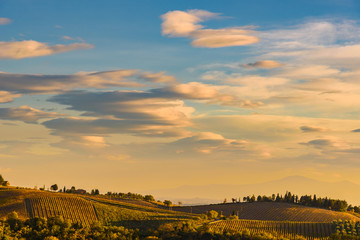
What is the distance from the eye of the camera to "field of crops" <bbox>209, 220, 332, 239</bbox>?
547 ft

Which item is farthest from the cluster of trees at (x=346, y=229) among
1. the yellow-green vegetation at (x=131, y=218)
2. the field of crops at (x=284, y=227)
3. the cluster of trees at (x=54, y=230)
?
the cluster of trees at (x=54, y=230)

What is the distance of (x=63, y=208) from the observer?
605 ft

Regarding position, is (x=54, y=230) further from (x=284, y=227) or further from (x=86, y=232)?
(x=284, y=227)

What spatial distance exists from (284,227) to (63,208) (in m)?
85.6

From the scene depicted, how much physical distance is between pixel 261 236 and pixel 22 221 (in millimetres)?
72013

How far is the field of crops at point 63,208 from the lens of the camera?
176 metres

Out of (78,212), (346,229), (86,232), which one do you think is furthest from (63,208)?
(346,229)

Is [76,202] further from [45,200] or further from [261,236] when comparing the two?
[261,236]

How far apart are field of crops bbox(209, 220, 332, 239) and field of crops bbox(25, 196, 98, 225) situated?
49130 mm

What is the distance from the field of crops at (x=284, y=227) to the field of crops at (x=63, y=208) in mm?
49130

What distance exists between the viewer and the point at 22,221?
14188 cm

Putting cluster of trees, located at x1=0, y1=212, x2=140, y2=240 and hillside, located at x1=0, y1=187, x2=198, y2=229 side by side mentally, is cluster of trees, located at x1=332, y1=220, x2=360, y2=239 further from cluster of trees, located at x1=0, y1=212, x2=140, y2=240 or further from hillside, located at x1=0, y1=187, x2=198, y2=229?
cluster of trees, located at x1=0, y1=212, x2=140, y2=240

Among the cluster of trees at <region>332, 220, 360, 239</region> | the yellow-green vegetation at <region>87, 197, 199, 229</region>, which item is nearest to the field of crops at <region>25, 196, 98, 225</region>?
the yellow-green vegetation at <region>87, 197, 199, 229</region>

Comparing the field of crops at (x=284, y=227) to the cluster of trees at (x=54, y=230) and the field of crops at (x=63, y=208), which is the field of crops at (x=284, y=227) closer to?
the cluster of trees at (x=54, y=230)
